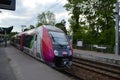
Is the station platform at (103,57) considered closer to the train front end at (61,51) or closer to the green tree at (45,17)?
the train front end at (61,51)

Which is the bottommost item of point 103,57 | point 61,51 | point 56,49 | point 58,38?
point 103,57

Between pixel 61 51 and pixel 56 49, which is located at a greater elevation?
pixel 56 49

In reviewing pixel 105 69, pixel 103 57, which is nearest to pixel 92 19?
pixel 103 57

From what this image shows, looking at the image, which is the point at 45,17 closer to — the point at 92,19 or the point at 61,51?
the point at 92,19

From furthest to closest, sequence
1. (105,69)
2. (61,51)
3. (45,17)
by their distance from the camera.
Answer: (45,17) → (105,69) → (61,51)

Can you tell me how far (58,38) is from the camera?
16297 millimetres

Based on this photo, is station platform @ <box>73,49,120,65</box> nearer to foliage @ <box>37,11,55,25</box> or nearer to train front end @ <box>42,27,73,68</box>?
train front end @ <box>42,27,73,68</box>

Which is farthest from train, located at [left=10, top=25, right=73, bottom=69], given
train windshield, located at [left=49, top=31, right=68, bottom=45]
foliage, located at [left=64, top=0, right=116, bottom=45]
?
foliage, located at [left=64, top=0, right=116, bottom=45]

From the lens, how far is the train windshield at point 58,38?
15.9 m

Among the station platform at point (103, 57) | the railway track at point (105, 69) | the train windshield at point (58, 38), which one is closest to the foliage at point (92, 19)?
the station platform at point (103, 57)

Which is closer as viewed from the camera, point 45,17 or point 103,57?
point 103,57

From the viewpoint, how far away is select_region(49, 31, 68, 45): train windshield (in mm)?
15941

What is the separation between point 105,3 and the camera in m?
50.6

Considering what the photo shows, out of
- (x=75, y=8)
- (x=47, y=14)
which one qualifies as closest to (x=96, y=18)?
(x=75, y=8)
